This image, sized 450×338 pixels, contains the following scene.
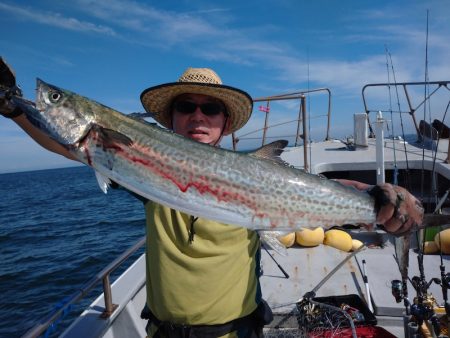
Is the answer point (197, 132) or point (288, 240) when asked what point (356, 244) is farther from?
point (197, 132)

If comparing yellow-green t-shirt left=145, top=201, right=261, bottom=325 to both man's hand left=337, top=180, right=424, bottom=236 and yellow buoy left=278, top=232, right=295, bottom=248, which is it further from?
yellow buoy left=278, top=232, right=295, bottom=248

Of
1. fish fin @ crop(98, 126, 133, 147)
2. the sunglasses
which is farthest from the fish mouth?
fish fin @ crop(98, 126, 133, 147)

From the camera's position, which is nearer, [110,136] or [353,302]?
[110,136]

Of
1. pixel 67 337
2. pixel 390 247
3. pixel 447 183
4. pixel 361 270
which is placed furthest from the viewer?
pixel 447 183

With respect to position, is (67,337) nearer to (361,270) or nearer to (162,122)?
(162,122)

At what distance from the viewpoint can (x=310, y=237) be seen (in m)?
6.57

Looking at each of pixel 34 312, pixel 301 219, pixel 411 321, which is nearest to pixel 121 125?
pixel 301 219

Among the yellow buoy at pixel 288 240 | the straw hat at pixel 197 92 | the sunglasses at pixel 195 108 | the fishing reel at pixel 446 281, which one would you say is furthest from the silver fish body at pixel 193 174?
the yellow buoy at pixel 288 240

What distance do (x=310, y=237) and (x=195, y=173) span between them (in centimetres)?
486

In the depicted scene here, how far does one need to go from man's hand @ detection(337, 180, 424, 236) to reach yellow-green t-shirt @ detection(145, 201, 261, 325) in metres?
1.04

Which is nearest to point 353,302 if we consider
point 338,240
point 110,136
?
point 338,240

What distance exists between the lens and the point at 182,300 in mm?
2312

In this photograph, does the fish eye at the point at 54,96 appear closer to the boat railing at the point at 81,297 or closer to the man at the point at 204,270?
the man at the point at 204,270

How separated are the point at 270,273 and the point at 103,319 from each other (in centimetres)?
296
